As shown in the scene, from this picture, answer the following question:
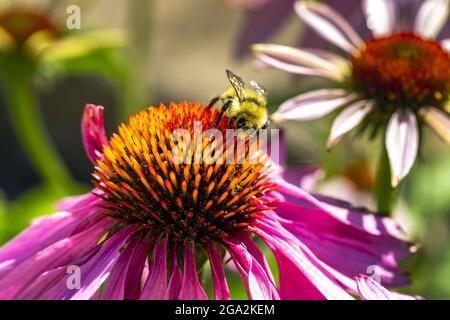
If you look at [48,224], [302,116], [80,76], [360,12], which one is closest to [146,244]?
[48,224]

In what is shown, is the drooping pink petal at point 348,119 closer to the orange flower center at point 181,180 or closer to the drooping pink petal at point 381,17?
the orange flower center at point 181,180

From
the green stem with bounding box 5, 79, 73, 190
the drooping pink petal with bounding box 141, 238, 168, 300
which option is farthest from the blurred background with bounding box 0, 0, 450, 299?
the drooping pink petal with bounding box 141, 238, 168, 300

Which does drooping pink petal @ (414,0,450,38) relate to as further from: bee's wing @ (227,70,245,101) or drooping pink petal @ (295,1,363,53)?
bee's wing @ (227,70,245,101)

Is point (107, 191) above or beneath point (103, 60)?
beneath

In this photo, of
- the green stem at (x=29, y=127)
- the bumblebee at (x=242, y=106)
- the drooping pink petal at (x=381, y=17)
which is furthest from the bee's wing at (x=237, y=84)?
the green stem at (x=29, y=127)

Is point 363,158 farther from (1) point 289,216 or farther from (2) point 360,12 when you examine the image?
(1) point 289,216
